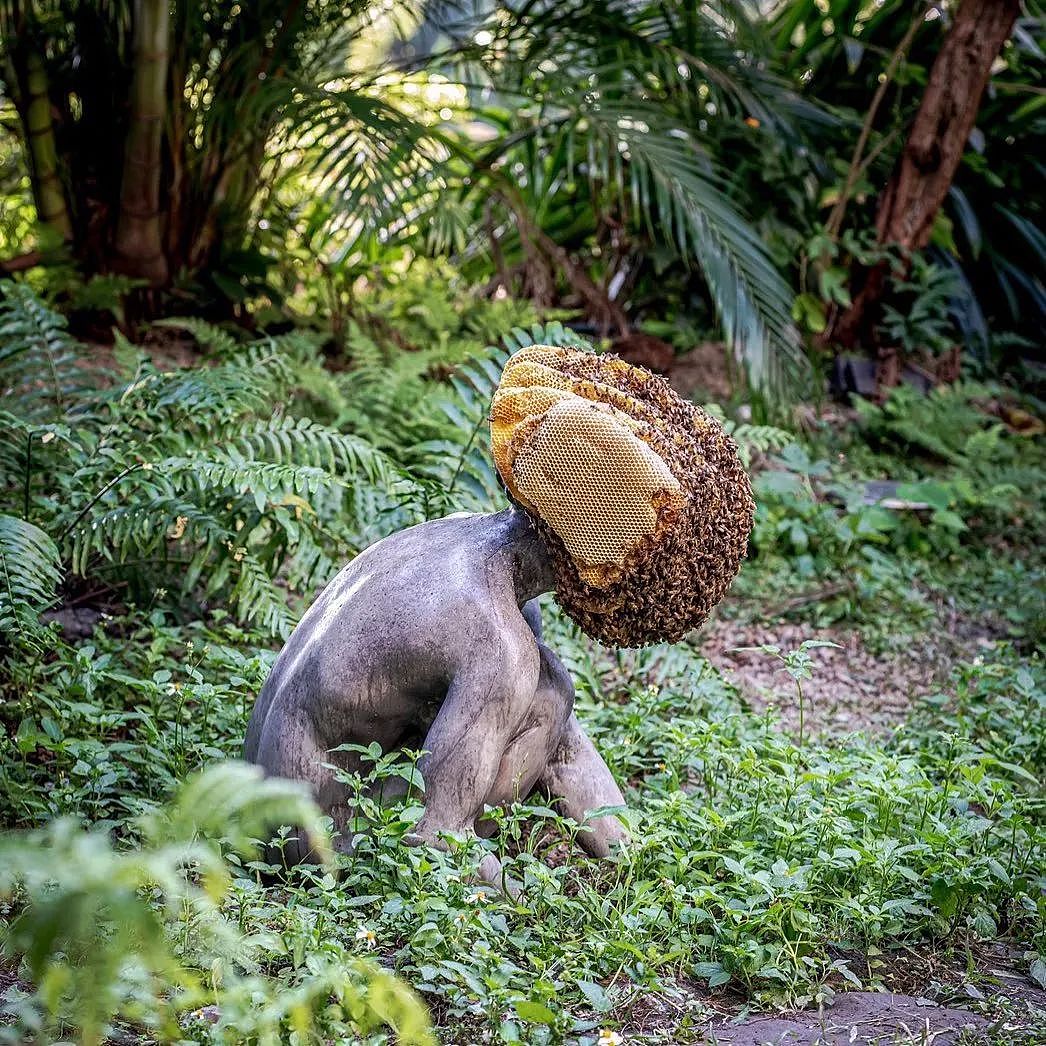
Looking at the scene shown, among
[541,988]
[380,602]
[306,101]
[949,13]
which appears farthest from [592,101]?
[541,988]

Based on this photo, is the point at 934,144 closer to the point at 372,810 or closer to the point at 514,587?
the point at 514,587

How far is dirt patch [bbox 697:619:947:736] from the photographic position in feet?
14.3

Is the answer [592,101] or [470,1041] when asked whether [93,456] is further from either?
[592,101]

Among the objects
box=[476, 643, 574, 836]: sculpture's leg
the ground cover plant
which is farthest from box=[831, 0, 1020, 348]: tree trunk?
box=[476, 643, 574, 836]: sculpture's leg

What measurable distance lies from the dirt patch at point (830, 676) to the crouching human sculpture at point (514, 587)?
183 centimetres

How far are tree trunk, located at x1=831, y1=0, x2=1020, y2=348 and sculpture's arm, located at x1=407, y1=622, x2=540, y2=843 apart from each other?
5748 mm

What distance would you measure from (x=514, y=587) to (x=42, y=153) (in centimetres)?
469

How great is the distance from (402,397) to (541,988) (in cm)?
354

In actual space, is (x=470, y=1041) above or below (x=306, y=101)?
below

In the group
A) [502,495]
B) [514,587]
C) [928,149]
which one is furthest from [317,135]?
[514,587]

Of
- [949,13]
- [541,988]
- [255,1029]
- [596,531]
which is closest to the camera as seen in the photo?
[255,1029]

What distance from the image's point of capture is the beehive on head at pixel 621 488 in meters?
2.32

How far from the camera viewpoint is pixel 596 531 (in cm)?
235

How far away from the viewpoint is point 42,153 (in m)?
6.05
